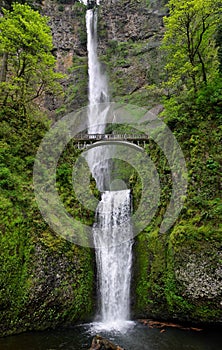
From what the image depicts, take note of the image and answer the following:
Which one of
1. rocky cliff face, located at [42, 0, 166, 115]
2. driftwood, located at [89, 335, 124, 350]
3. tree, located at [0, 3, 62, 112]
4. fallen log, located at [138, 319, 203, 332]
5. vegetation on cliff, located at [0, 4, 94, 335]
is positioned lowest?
fallen log, located at [138, 319, 203, 332]

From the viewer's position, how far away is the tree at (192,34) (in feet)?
43.8

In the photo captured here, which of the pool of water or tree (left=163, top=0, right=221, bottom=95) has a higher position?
tree (left=163, top=0, right=221, bottom=95)

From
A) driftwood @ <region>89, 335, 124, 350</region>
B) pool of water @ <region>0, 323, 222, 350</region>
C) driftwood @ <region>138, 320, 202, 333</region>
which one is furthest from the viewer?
driftwood @ <region>138, 320, 202, 333</region>

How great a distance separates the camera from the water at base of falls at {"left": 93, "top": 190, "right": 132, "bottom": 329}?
11.9m

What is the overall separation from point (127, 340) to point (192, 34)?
46.0 feet

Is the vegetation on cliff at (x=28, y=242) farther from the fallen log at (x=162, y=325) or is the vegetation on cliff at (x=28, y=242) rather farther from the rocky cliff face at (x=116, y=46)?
the rocky cliff face at (x=116, y=46)

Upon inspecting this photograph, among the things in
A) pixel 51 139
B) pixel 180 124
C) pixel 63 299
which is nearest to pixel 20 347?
pixel 63 299

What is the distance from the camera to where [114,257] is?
13055mm

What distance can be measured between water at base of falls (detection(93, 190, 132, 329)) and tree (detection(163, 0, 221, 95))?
23.9ft

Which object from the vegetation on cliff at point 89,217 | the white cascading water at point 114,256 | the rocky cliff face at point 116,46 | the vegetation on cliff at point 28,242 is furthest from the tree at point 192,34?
the rocky cliff face at point 116,46

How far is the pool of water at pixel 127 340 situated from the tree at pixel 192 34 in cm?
1078

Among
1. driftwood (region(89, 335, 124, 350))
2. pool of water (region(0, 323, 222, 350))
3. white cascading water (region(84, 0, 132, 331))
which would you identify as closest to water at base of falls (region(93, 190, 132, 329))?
white cascading water (region(84, 0, 132, 331))

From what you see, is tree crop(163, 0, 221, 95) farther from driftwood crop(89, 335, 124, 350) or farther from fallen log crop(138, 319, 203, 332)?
driftwood crop(89, 335, 124, 350)

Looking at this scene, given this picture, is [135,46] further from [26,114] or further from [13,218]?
[13,218]
